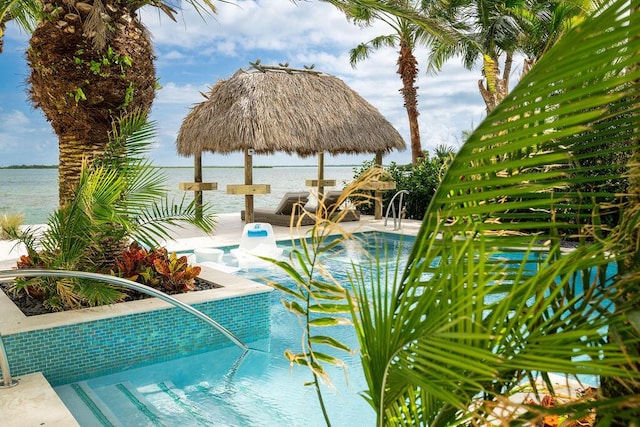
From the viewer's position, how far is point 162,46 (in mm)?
55812

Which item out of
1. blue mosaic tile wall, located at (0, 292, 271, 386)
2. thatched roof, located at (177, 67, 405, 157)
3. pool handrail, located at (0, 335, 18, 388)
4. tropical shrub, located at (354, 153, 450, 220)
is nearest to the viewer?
pool handrail, located at (0, 335, 18, 388)

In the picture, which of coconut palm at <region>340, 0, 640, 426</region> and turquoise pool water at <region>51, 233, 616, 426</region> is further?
turquoise pool water at <region>51, 233, 616, 426</region>

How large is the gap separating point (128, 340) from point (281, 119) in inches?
341

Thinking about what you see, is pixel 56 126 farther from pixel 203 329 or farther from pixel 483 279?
pixel 483 279

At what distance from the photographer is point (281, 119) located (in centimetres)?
1283

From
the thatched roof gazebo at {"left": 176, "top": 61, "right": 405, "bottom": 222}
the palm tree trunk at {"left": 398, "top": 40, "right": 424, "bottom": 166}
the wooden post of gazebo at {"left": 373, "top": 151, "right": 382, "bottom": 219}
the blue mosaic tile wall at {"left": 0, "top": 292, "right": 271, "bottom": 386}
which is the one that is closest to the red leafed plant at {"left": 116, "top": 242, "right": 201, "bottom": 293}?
the blue mosaic tile wall at {"left": 0, "top": 292, "right": 271, "bottom": 386}

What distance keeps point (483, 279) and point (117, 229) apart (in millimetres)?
4439

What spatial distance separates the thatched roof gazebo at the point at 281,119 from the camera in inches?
492

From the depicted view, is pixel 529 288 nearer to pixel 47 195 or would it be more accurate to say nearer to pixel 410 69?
pixel 410 69

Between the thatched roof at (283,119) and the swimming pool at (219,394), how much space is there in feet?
25.7

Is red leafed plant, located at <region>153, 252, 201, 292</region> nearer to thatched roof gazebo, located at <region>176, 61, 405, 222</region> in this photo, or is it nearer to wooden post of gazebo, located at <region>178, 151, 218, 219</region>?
thatched roof gazebo, located at <region>176, 61, 405, 222</region>

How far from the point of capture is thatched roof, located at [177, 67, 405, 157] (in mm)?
12484

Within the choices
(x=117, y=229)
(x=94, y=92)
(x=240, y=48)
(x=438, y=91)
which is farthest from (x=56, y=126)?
(x=240, y=48)

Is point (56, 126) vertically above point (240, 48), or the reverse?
point (240, 48)
